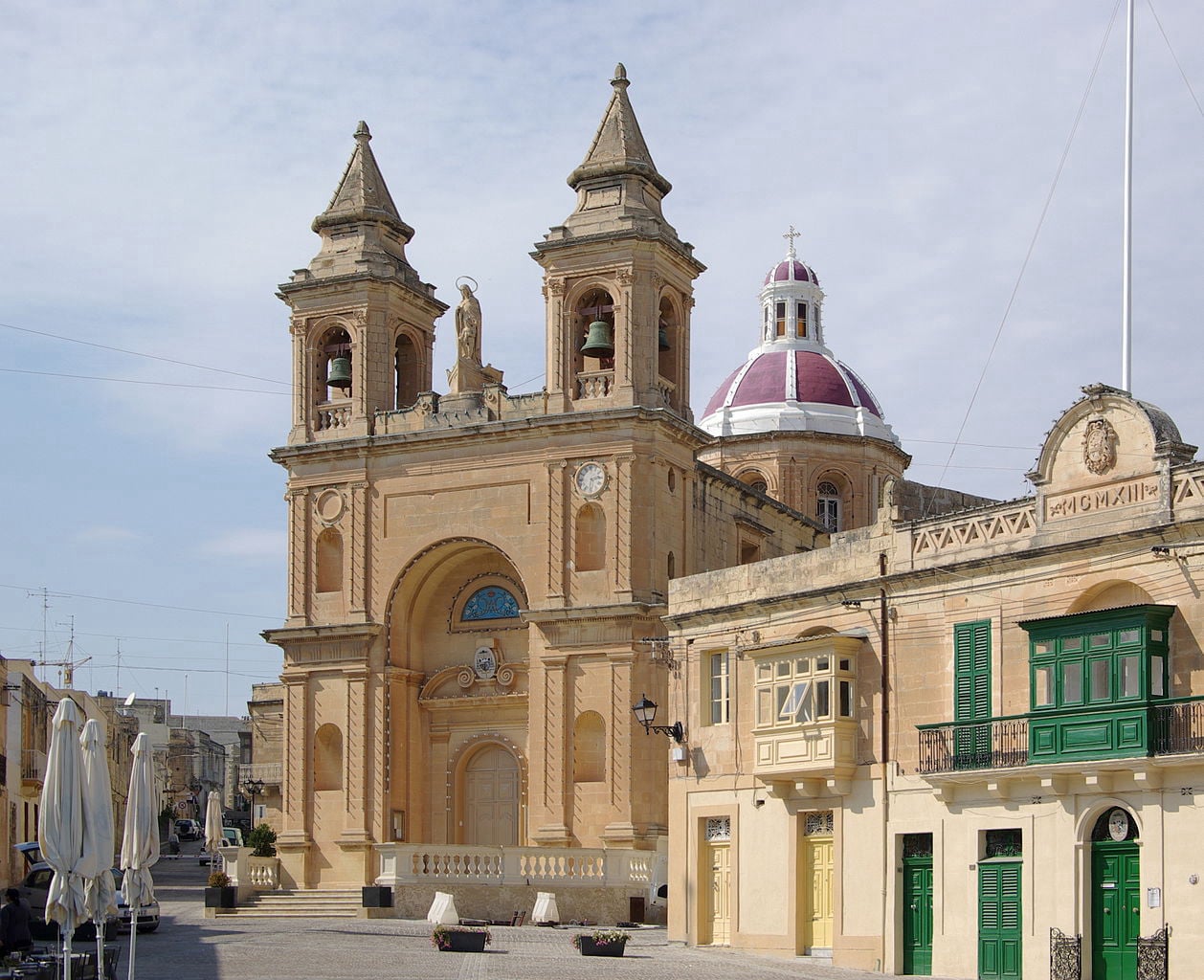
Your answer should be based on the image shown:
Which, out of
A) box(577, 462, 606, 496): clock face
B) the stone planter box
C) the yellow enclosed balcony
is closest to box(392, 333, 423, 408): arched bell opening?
box(577, 462, 606, 496): clock face

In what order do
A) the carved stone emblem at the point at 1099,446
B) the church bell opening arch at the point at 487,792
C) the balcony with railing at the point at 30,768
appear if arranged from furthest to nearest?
the balcony with railing at the point at 30,768 → the church bell opening arch at the point at 487,792 → the carved stone emblem at the point at 1099,446

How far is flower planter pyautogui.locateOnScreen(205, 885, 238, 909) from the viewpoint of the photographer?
126 feet

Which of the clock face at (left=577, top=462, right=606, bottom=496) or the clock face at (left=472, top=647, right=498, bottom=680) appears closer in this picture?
the clock face at (left=577, top=462, right=606, bottom=496)

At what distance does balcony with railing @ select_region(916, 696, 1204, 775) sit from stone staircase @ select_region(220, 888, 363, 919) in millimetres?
15414

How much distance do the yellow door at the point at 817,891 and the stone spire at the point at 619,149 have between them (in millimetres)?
16831

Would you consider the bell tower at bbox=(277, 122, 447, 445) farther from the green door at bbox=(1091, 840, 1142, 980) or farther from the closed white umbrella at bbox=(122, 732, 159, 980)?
the green door at bbox=(1091, 840, 1142, 980)

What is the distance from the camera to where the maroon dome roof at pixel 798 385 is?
55.1 metres

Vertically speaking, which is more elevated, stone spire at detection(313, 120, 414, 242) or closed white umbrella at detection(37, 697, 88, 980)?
stone spire at detection(313, 120, 414, 242)

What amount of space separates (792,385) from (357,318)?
1640 cm

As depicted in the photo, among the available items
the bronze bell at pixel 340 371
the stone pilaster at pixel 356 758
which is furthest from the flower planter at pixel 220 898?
the bronze bell at pixel 340 371

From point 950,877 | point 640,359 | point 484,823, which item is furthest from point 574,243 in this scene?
point 950,877

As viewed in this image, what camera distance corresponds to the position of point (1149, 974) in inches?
882

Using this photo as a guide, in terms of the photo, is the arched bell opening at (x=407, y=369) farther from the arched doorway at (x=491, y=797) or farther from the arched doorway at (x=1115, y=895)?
the arched doorway at (x=1115, y=895)

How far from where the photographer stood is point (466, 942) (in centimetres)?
2909
